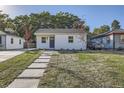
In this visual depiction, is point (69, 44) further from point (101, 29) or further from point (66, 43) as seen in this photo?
point (101, 29)

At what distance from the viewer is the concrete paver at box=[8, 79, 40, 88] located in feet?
21.5

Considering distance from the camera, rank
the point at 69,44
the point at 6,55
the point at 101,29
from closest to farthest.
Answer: the point at 6,55, the point at 69,44, the point at 101,29

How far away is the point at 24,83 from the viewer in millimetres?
6859

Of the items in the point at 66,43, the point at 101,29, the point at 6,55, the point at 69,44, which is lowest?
the point at 6,55

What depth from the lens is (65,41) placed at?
90.4 ft

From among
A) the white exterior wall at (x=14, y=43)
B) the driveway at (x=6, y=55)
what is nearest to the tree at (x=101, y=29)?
the white exterior wall at (x=14, y=43)

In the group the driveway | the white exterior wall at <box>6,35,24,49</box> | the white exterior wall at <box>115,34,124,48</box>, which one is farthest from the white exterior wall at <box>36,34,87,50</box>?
the driveway

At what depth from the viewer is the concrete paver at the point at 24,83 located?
21.5ft

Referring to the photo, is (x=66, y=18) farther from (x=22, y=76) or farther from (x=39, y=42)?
(x=22, y=76)

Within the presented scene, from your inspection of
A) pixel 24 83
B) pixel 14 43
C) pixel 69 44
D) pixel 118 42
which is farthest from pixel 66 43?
pixel 24 83

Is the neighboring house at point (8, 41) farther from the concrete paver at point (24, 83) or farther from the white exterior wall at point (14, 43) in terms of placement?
the concrete paver at point (24, 83)
